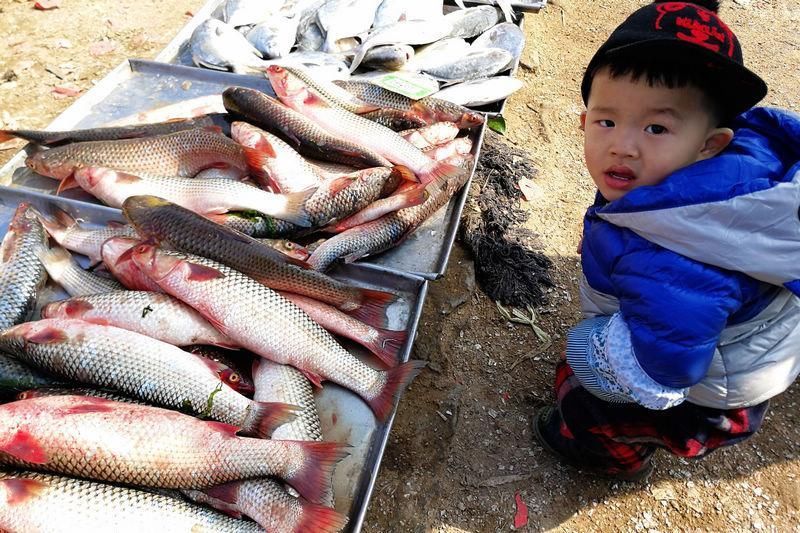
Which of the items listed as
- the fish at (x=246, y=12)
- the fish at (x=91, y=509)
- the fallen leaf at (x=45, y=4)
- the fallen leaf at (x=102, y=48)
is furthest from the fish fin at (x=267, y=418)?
the fallen leaf at (x=45, y=4)

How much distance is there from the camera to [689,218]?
194cm

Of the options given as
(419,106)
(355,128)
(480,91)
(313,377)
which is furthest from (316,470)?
(480,91)

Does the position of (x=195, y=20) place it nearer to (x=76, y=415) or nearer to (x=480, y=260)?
(x=480, y=260)

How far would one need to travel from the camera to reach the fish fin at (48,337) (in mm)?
2562

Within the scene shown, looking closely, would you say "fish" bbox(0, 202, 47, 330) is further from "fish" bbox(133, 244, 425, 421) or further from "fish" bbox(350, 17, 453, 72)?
"fish" bbox(350, 17, 453, 72)

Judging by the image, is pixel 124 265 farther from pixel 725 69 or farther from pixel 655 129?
pixel 725 69

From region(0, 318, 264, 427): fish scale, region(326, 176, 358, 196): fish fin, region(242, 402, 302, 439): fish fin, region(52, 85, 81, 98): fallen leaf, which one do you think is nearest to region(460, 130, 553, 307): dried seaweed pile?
region(326, 176, 358, 196): fish fin

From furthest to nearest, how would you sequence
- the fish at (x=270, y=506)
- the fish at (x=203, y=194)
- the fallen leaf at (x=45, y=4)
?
the fallen leaf at (x=45, y=4)
the fish at (x=203, y=194)
the fish at (x=270, y=506)

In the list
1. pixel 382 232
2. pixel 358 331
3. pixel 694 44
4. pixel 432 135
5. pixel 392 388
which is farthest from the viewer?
pixel 432 135

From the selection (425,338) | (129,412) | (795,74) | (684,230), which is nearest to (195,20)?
(425,338)

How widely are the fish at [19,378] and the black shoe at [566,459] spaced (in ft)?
8.48

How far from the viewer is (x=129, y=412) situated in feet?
7.66

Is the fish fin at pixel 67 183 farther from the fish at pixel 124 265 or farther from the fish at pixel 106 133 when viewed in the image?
the fish at pixel 124 265

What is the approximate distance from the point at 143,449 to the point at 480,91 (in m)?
3.89
